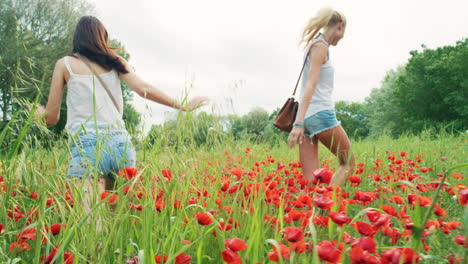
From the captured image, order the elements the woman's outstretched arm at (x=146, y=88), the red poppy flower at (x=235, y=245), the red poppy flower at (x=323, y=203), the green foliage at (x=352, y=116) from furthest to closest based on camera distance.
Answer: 1. the green foliage at (x=352, y=116)
2. the woman's outstretched arm at (x=146, y=88)
3. the red poppy flower at (x=323, y=203)
4. the red poppy flower at (x=235, y=245)

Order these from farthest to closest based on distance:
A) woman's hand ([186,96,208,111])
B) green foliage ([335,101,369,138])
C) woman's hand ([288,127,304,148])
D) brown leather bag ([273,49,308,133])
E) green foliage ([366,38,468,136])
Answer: green foliage ([335,101,369,138]), green foliage ([366,38,468,136]), brown leather bag ([273,49,308,133]), woman's hand ([288,127,304,148]), woman's hand ([186,96,208,111])

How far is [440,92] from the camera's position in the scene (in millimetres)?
27484

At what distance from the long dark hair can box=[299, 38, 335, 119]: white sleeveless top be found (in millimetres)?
1590

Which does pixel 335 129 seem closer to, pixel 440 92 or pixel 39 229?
pixel 39 229

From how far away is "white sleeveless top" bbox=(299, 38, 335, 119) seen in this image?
332 centimetres

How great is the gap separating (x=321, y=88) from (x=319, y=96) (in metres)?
0.08

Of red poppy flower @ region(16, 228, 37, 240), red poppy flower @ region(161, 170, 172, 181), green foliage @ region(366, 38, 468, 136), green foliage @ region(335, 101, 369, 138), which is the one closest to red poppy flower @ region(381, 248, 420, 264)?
red poppy flower @ region(161, 170, 172, 181)

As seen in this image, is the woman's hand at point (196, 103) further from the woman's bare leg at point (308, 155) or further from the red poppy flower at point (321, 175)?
the woman's bare leg at point (308, 155)

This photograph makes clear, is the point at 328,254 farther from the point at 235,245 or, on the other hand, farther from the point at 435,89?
the point at 435,89

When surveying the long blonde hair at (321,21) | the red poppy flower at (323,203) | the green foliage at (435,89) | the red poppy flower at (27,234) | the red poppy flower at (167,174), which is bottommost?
the red poppy flower at (27,234)

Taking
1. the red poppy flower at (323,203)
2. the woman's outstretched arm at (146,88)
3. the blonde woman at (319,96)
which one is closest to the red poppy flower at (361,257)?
the red poppy flower at (323,203)

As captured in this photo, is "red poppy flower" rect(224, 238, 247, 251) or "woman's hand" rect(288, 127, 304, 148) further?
"woman's hand" rect(288, 127, 304, 148)

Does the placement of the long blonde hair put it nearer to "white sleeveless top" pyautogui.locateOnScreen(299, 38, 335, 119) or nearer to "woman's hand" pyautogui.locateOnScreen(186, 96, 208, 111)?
"white sleeveless top" pyautogui.locateOnScreen(299, 38, 335, 119)

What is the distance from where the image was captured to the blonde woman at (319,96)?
3.22m
